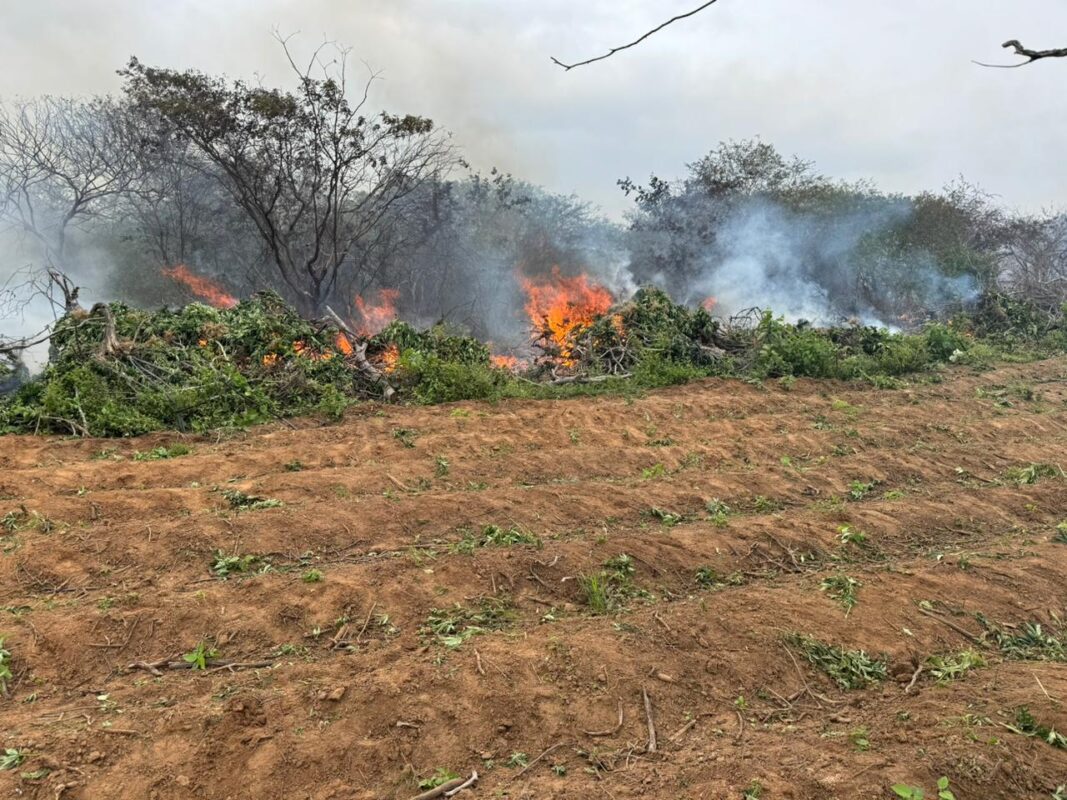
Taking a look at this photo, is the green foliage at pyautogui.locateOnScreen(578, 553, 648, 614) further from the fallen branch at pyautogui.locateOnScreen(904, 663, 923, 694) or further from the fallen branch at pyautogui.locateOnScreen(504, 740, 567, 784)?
the fallen branch at pyautogui.locateOnScreen(904, 663, 923, 694)

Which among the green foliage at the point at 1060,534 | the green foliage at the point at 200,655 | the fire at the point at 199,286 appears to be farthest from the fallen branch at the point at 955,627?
the fire at the point at 199,286

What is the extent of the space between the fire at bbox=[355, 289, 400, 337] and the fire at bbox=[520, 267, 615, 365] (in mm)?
3921

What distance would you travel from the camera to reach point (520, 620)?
438cm

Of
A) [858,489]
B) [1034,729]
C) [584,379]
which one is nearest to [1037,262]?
[584,379]

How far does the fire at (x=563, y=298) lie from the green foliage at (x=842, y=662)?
12.5 m

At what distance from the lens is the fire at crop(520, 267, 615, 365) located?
18.4m

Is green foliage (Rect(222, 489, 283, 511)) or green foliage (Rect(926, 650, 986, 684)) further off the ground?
green foliage (Rect(222, 489, 283, 511))

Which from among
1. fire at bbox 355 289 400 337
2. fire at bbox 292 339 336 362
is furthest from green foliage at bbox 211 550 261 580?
fire at bbox 355 289 400 337

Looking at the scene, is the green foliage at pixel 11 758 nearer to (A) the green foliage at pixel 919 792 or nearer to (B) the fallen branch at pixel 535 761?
(B) the fallen branch at pixel 535 761

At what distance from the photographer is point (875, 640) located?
4.20 meters

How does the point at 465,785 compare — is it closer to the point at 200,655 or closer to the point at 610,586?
the point at 200,655

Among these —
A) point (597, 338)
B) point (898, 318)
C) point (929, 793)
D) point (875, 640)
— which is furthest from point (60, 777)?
point (898, 318)

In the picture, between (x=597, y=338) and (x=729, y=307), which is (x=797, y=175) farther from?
(x=597, y=338)

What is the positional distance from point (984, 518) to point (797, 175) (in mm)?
19817
